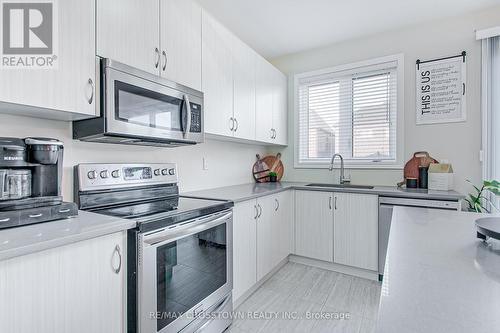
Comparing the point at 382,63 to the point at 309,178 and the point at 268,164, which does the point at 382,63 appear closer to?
the point at 309,178

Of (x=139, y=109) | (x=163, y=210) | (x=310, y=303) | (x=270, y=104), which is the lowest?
(x=310, y=303)

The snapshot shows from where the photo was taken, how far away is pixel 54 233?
3.13 feet

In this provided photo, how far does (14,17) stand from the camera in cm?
108

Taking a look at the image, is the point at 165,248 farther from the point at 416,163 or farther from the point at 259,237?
the point at 416,163

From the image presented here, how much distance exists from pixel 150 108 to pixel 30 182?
0.70m

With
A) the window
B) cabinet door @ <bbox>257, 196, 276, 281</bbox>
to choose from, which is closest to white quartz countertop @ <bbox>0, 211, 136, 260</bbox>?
cabinet door @ <bbox>257, 196, 276, 281</bbox>

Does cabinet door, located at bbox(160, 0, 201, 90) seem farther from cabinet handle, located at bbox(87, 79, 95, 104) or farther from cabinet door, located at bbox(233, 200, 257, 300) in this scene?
cabinet door, located at bbox(233, 200, 257, 300)

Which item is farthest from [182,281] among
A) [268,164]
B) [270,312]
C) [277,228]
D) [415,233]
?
[268,164]

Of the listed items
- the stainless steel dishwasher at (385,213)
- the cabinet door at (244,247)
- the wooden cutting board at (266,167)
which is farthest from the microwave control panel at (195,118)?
the stainless steel dishwasher at (385,213)

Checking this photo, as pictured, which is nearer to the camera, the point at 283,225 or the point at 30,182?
the point at 30,182

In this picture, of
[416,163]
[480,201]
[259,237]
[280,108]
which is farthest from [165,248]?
[480,201]

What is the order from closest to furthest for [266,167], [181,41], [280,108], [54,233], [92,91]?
[54,233] < [92,91] < [181,41] < [280,108] < [266,167]

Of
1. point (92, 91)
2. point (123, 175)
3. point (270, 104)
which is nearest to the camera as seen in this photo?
point (92, 91)
